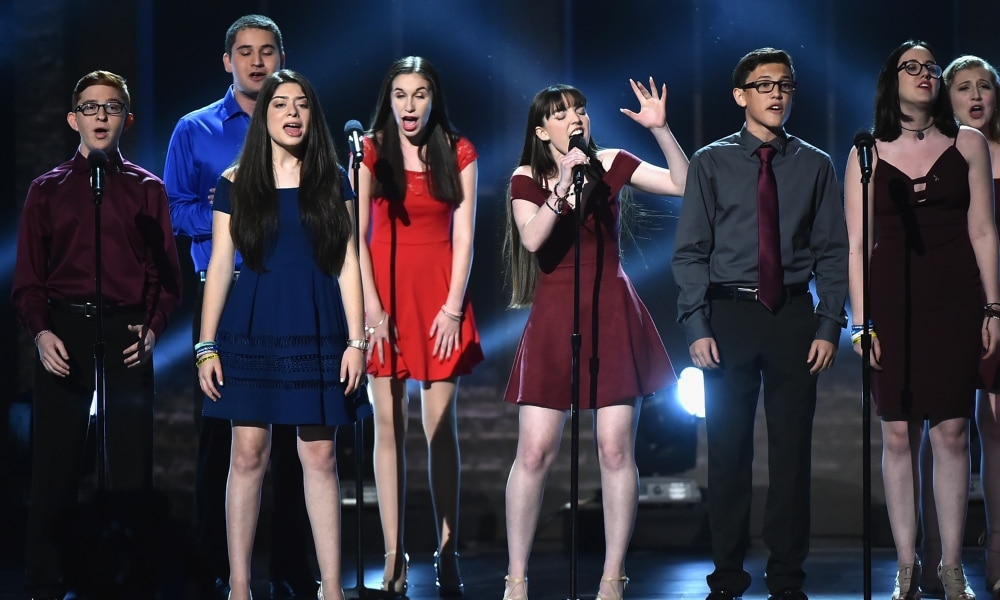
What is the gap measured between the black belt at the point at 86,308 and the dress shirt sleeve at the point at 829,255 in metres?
2.31

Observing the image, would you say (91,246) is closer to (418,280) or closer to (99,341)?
(99,341)

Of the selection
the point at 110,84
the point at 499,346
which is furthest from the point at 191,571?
the point at 499,346

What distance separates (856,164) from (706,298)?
0.64 metres

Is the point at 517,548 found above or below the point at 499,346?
below

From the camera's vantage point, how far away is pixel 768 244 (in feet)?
12.7

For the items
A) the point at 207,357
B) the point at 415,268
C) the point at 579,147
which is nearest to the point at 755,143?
the point at 579,147

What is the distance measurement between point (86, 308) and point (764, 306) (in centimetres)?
228

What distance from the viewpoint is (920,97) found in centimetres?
401

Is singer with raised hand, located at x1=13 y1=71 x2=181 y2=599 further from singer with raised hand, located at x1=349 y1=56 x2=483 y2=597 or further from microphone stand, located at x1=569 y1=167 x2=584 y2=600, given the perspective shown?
microphone stand, located at x1=569 y1=167 x2=584 y2=600

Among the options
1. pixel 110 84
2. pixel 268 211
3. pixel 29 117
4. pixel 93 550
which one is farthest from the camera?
pixel 29 117

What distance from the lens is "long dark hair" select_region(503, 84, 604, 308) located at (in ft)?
13.4

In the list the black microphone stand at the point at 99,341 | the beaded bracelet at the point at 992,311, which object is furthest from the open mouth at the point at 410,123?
the beaded bracelet at the point at 992,311

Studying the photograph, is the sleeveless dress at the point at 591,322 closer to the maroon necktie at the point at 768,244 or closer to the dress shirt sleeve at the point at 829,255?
the maroon necktie at the point at 768,244

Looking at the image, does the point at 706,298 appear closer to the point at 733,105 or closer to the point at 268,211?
the point at 268,211
